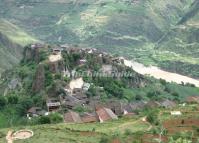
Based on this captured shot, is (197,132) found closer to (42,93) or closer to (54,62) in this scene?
(42,93)

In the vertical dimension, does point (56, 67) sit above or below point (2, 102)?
above

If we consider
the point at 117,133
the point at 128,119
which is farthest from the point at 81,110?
the point at 117,133

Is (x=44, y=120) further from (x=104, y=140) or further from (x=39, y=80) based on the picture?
(x=39, y=80)

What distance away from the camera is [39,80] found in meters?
116

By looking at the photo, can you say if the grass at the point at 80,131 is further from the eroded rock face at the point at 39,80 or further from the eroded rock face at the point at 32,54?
the eroded rock face at the point at 32,54

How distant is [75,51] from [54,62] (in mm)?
11347

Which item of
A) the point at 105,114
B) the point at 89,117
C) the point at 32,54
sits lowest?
the point at 89,117

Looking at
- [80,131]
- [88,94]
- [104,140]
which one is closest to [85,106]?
[88,94]

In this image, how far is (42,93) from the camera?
363 ft

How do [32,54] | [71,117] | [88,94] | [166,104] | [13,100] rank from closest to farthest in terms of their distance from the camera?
[71,117]
[13,100]
[166,104]
[88,94]
[32,54]

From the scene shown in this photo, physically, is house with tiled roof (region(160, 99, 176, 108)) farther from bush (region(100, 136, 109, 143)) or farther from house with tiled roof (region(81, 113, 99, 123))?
bush (region(100, 136, 109, 143))

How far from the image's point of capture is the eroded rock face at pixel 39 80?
11462 centimetres

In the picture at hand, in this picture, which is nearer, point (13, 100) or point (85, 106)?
point (85, 106)

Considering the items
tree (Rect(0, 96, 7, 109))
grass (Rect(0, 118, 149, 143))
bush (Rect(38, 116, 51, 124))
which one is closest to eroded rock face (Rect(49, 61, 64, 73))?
tree (Rect(0, 96, 7, 109))
